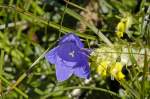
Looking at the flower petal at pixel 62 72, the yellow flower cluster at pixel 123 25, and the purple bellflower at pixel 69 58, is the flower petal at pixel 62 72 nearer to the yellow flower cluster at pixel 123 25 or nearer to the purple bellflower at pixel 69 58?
the purple bellflower at pixel 69 58

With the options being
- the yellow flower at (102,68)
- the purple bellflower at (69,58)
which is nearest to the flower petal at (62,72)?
the purple bellflower at (69,58)

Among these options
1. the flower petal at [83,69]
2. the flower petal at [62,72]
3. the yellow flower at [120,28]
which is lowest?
the flower petal at [62,72]

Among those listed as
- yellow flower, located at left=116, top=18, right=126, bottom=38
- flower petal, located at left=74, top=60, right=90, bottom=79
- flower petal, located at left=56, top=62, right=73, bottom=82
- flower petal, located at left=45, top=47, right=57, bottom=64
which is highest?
yellow flower, located at left=116, top=18, right=126, bottom=38

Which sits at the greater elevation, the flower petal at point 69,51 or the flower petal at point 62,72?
the flower petal at point 69,51

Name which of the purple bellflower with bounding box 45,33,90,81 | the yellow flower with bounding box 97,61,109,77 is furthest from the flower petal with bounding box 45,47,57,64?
the yellow flower with bounding box 97,61,109,77

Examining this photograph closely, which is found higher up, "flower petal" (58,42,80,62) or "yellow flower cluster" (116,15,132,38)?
"yellow flower cluster" (116,15,132,38)

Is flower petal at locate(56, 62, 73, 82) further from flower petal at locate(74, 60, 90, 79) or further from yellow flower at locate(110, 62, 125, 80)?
yellow flower at locate(110, 62, 125, 80)

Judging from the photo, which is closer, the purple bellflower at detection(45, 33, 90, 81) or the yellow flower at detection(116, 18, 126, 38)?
the purple bellflower at detection(45, 33, 90, 81)
